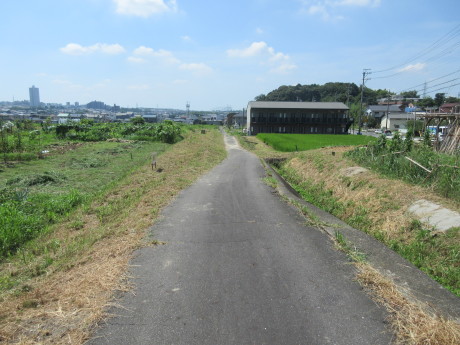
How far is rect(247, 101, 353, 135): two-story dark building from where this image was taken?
2181 inches

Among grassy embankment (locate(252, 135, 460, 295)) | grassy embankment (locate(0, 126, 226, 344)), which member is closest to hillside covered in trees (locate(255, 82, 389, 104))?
grassy embankment (locate(252, 135, 460, 295))

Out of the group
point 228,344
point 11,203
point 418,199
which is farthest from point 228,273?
point 11,203

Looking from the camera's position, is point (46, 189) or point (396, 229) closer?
point (396, 229)

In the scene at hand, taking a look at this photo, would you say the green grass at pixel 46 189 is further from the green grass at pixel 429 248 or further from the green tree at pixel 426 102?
the green tree at pixel 426 102

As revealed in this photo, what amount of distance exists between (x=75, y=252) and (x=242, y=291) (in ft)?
13.7

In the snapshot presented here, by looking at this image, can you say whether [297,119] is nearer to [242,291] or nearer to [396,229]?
[396,229]

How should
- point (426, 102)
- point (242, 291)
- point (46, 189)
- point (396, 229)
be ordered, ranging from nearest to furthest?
point (242, 291)
point (396, 229)
point (46, 189)
point (426, 102)

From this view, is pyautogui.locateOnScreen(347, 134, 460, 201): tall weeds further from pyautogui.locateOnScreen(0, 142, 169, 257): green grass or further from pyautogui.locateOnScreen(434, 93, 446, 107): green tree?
pyautogui.locateOnScreen(434, 93, 446, 107): green tree

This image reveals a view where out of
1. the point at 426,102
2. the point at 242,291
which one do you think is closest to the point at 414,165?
the point at 242,291

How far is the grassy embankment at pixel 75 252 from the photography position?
13.8 ft

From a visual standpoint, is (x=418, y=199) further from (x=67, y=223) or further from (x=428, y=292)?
(x=67, y=223)

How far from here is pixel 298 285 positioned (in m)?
5.26

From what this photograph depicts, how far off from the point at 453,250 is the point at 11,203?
41.1 ft

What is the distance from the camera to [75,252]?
22.6ft
